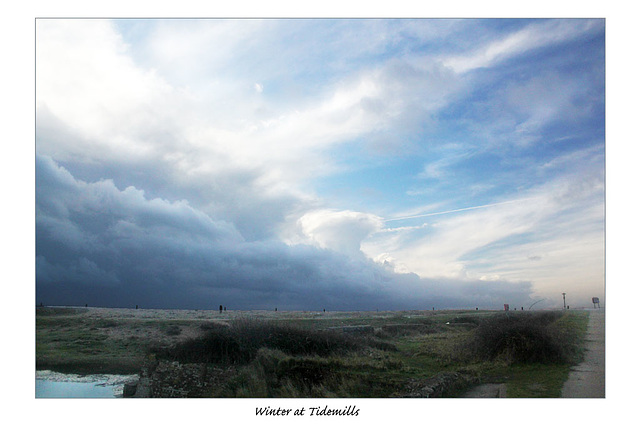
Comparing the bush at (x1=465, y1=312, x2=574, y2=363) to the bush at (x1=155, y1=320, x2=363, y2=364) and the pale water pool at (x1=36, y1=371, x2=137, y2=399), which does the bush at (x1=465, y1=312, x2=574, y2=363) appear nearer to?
the bush at (x1=155, y1=320, x2=363, y2=364)

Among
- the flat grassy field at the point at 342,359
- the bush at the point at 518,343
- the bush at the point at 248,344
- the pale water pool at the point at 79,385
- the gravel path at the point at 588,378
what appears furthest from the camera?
the bush at the point at 248,344

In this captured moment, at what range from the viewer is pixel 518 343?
19.5m

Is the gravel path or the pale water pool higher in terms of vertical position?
the gravel path

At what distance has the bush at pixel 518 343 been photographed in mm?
18828

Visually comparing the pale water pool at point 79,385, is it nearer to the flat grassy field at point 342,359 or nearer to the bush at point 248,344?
the flat grassy field at point 342,359

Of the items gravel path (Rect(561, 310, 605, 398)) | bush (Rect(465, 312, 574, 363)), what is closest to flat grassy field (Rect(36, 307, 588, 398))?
bush (Rect(465, 312, 574, 363))

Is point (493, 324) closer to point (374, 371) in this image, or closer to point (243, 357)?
point (374, 371)

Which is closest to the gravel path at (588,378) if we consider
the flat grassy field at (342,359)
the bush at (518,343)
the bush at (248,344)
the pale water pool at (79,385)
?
the flat grassy field at (342,359)

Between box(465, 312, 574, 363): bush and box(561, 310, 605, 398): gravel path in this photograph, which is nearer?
box(561, 310, 605, 398): gravel path

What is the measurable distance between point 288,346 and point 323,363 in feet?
13.0

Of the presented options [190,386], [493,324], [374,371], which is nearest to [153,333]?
[190,386]

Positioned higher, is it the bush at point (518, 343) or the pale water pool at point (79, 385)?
the bush at point (518, 343)

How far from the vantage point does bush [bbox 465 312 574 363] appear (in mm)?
18828

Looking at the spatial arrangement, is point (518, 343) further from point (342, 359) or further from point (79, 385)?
point (79, 385)
